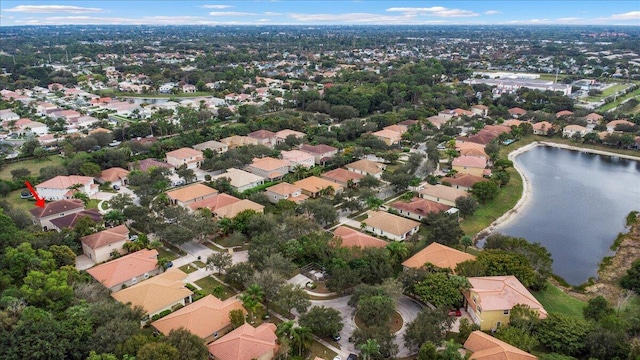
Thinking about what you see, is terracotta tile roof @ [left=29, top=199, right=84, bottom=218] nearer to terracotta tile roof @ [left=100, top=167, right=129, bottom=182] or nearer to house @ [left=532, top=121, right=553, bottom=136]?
terracotta tile roof @ [left=100, top=167, right=129, bottom=182]

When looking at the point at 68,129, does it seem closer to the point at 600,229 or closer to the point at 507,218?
the point at 507,218

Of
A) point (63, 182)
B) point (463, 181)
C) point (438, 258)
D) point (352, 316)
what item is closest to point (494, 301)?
point (438, 258)

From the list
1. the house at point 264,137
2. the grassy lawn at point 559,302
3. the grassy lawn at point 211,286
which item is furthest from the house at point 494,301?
the house at point 264,137

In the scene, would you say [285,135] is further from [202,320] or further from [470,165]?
[202,320]

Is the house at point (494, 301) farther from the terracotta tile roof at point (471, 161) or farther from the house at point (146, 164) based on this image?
the house at point (146, 164)

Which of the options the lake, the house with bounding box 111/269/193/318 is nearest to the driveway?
the house with bounding box 111/269/193/318
